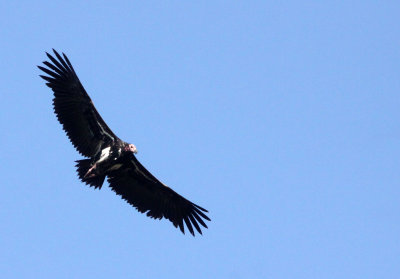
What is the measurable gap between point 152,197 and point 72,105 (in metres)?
5.59

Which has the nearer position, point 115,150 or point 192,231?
point 115,150

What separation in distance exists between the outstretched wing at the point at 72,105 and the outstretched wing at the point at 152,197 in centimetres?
215

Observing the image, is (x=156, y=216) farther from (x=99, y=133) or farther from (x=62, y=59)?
(x=62, y=59)

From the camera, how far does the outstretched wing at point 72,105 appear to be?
37062 millimetres

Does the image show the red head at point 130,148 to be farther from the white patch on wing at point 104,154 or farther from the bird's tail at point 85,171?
Result: the bird's tail at point 85,171

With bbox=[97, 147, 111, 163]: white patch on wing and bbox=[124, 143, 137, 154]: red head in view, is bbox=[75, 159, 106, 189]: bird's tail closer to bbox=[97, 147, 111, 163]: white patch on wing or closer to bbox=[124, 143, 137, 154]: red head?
bbox=[97, 147, 111, 163]: white patch on wing

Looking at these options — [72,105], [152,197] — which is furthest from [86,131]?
[152,197]

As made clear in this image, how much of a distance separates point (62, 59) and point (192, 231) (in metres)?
9.46

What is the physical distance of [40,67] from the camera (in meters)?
37.2

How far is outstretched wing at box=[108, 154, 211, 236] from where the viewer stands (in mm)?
38969

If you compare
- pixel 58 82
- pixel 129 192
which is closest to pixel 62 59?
pixel 58 82

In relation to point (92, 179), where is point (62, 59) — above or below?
above

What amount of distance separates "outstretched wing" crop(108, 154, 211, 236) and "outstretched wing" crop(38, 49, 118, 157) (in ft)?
7.07

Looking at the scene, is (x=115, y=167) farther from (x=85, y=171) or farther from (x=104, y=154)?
(x=85, y=171)
